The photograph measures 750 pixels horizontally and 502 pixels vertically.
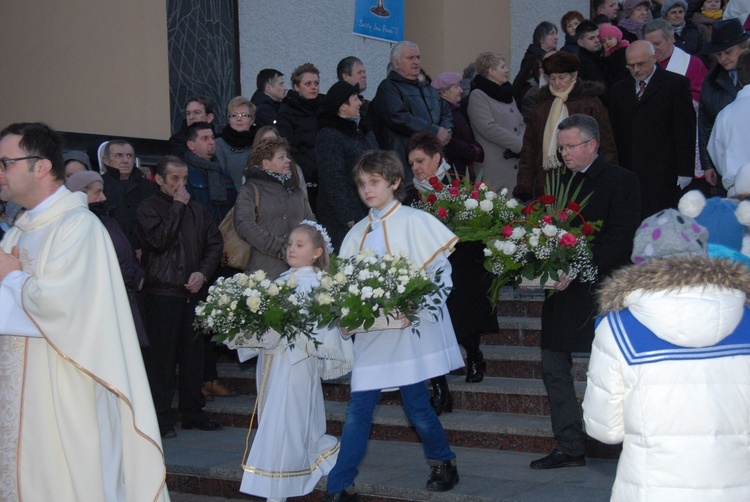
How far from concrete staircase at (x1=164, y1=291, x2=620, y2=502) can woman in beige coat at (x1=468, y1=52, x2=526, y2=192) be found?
1.47 meters

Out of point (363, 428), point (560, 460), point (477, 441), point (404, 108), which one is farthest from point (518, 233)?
point (404, 108)

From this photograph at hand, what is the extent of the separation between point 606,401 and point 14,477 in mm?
2855

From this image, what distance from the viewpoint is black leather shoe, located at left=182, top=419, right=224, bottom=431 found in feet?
27.8

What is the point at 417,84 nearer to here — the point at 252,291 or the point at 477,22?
the point at 252,291

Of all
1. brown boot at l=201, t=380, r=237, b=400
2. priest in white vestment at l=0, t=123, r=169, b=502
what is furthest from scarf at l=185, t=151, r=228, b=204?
priest in white vestment at l=0, t=123, r=169, b=502

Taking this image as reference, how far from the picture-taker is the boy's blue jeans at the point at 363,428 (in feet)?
19.2

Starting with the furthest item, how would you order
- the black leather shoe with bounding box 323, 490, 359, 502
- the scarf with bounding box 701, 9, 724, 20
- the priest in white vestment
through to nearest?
the scarf with bounding box 701, 9, 724, 20 < the black leather shoe with bounding box 323, 490, 359, 502 < the priest in white vestment

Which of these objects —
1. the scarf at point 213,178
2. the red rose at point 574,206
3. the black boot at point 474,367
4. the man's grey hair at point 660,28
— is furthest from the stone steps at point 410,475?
the man's grey hair at point 660,28

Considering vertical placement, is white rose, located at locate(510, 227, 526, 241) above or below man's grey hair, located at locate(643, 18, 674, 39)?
below

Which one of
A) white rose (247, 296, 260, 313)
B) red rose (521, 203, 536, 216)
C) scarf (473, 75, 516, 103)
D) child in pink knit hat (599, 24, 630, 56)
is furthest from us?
child in pink knit hat (599, 24, 630, 56)

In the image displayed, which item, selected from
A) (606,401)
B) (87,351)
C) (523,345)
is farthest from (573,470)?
(87,351)

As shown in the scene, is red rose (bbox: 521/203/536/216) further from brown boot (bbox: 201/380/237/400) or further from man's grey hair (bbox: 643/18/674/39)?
man's grey hair (bbox: 643/18/674/39)

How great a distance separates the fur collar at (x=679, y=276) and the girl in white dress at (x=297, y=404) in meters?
2.89

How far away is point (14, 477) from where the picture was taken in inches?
184
